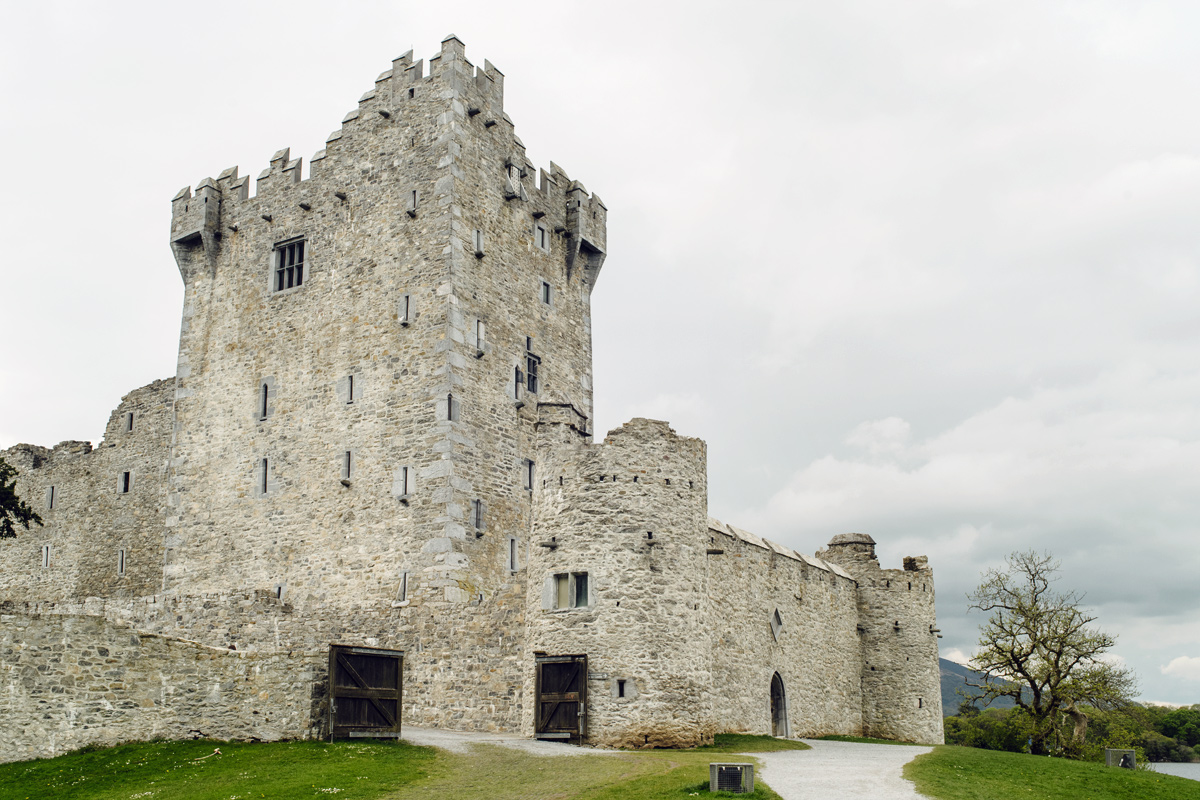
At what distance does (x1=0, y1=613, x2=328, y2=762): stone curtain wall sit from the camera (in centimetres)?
1711

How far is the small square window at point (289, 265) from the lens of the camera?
3169 centimetres

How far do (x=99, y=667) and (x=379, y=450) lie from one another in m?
10.9

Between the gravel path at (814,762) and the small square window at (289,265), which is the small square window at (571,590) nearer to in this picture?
the gravel path at (814,762)

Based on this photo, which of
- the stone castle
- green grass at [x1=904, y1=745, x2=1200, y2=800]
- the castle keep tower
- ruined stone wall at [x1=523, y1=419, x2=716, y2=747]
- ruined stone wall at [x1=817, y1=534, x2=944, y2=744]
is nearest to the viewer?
green grass at [x1=904, y1=745, x2=1200, y2=800]

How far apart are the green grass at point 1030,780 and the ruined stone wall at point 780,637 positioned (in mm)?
5319

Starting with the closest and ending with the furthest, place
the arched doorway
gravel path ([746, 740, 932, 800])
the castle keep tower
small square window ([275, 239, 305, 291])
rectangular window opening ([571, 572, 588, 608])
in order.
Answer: gravel path ([746, 740, 932, 800]) < rectangular window opening ([571, 572, 588, 608]) < the castle keep tower < the arched doorway < small square window ([275, 239, 305, 291])

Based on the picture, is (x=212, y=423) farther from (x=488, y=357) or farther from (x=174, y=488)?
(x=488, y=357)

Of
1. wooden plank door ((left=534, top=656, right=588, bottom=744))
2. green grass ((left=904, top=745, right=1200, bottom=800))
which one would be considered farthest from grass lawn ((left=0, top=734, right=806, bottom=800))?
green grass ((left=904, top=745, right=1200, bottom=800))

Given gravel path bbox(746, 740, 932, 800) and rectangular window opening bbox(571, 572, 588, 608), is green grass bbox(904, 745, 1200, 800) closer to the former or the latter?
gravel path bbox(746, 740, 932, 800)

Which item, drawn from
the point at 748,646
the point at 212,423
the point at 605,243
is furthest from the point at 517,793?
the point at 605,243

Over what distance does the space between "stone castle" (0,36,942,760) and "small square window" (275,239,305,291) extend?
0.28ft

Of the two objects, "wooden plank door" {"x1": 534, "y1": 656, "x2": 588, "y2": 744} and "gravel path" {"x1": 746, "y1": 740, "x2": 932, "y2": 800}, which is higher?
"wooden plank door" {"x1": 534, "y1": 656, "x2": 588, "y2": 744}

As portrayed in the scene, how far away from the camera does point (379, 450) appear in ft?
91.5

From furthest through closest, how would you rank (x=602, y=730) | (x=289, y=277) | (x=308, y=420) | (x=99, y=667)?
(x=289, y=277) < (x=308, y=420) < (x=602, y=730) < (x=99, y=667)
